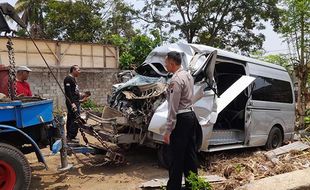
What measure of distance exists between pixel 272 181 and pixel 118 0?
83.3 ft

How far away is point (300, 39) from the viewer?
12477 millimetres

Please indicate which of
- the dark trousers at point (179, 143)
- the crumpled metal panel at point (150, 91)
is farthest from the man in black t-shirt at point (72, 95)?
the dark trousers at point (179, 143)

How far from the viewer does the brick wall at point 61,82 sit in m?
16.6

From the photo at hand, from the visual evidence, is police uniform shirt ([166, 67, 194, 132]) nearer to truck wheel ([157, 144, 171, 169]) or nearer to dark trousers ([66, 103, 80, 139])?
truck wheel ([157, 144, 171, 169])

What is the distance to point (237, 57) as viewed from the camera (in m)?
7.46

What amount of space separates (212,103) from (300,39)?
24.6 ft

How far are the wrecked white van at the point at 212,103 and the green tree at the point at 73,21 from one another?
1887cm

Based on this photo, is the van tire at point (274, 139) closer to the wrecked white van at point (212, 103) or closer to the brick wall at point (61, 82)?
the wrecked white van at point (212, 103)

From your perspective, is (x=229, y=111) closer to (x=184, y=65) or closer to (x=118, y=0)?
(x=184, y=65)

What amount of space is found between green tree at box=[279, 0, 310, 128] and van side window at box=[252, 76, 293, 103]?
160 inches

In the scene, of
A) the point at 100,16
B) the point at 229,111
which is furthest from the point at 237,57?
the point at 100,16

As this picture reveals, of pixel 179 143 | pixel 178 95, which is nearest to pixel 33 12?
pixel 178 95

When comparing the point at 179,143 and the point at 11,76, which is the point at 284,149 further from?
the point at 11,76

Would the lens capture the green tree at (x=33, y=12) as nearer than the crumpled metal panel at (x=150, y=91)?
No
